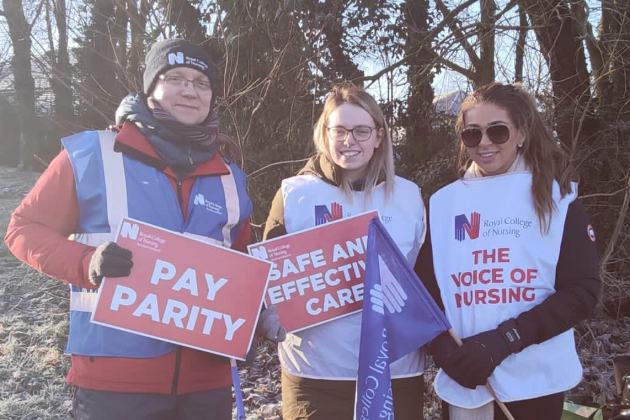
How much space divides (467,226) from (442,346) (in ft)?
1.84

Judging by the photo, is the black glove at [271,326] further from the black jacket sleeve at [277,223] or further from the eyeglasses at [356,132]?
the eyeglasses at [356,132]

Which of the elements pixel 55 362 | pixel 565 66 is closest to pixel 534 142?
pixel 565 66

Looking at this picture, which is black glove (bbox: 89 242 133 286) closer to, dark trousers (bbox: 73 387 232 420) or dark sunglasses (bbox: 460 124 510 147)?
dark trousers (bbox: 73 387 232 420)

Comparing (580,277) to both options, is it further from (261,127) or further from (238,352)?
(261,127)

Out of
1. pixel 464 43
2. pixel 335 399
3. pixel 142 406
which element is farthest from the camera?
pixel 464 43

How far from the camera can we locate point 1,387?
17.8 ft

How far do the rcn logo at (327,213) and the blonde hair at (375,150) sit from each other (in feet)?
0.28

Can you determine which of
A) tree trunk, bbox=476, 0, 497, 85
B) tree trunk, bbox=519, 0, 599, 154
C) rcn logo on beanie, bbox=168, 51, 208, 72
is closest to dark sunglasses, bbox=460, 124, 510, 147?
rcn logo on beanie, bbox=168, 51, 208, 72

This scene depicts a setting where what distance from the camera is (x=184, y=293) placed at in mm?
2281

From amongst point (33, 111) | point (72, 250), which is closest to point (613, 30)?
point (72, 250)

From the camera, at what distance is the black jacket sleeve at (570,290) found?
7.58 ft

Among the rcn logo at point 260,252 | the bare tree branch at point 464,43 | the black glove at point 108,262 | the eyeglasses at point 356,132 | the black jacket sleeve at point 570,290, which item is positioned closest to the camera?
the black glove at point 108,262

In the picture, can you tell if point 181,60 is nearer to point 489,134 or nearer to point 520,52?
point 489,134

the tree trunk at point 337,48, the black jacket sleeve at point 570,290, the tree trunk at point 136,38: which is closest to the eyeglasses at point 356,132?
the black jacket sleeve at point 570,290
